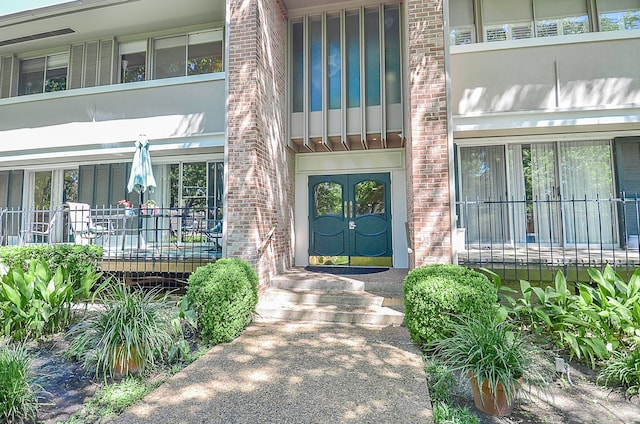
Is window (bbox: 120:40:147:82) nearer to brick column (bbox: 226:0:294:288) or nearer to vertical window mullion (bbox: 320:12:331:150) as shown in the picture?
brick column (bbox: 226:0:294:288)

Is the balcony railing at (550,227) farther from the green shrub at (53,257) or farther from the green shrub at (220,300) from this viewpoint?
the green shrub at (53,257)

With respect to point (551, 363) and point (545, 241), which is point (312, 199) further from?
point (551, 363)

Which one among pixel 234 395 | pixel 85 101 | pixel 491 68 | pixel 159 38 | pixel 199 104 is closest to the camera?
pixel 234 395

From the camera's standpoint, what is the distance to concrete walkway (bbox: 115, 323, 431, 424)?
2980 millimetres

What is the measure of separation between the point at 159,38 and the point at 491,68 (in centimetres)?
816

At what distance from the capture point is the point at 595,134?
7090 millimetres

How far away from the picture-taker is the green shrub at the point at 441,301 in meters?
4.05

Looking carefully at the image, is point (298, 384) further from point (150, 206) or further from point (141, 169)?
point (150, 206)

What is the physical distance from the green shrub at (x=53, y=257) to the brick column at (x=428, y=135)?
18.4ft

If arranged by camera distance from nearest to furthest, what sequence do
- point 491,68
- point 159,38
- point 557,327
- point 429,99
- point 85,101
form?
1. point 557,327
2. point 429,99
3. point 491,68
4. point 85,101
5. point 159,38

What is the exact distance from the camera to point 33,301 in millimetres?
4766

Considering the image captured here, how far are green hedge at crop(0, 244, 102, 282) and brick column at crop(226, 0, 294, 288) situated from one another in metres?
2.54

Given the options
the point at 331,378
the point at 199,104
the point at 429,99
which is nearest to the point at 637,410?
the point at 331,378

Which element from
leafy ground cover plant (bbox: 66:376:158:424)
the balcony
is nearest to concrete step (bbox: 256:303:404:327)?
leafy ground cover plant (bbox: 66:376:158:424)
